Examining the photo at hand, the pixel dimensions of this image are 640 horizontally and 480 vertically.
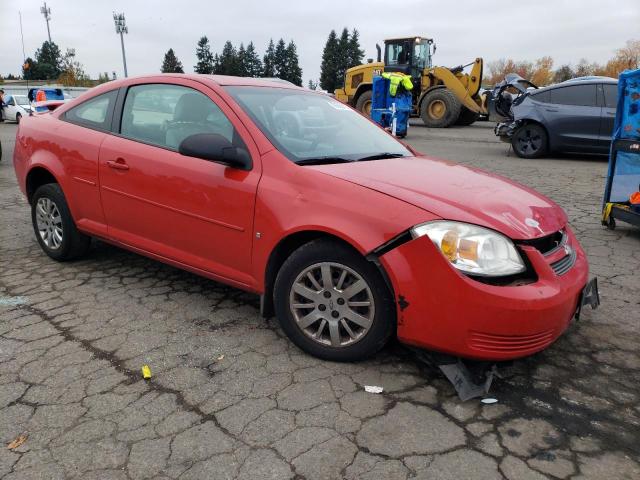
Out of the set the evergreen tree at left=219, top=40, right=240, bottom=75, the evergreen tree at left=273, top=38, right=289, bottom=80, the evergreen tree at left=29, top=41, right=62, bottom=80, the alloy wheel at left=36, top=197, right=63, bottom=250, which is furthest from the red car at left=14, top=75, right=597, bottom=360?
the evergreen tree at left=273, top=38, right=289, bottom=80

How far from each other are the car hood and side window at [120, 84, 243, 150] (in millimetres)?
843

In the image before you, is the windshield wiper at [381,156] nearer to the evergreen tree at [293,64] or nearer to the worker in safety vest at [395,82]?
the worker in safety vest at [395,82]

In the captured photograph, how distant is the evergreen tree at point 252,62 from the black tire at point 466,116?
7089 cm

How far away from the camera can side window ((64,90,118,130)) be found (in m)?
3.86

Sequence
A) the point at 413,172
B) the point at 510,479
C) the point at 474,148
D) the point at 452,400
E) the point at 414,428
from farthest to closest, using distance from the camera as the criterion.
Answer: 1. the point at 474,148
2. the point at 413,172
3. the point at 452,400
4. the point at 414,428
5. the point at 510,479

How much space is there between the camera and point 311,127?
11.1ft

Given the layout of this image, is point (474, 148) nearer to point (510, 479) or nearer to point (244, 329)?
point (244, 329)

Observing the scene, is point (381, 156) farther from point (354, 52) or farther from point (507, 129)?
point (354, 52)

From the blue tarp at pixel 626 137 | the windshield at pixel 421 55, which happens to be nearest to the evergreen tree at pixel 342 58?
the windshield at pixel 421 55

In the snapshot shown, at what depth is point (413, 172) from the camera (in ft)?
9.99

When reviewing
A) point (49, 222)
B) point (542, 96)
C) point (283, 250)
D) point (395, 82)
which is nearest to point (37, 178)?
point (49, 222)

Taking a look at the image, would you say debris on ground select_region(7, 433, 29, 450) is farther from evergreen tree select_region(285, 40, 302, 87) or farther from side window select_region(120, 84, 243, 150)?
evergreen tree select_region(285, 40, 302, 87)

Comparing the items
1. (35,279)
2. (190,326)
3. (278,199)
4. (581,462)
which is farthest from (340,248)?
(35,279)

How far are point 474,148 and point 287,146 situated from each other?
37.4 feet
